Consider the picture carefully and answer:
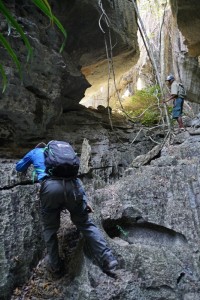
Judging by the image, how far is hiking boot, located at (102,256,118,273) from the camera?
3.96m

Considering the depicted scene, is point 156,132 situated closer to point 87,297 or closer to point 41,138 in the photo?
point 41,138

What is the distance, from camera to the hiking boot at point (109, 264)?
396 centimetres

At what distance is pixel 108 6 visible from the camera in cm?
910

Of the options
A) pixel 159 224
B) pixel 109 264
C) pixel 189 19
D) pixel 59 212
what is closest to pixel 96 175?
pixel 159 224

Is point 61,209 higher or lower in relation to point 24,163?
lower

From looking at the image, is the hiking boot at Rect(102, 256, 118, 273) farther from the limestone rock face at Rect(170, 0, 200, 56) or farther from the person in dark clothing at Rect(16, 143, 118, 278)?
the limestone rock face at Rect(170, 0, 200, 56)

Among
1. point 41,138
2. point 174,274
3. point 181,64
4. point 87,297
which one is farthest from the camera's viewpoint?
point 181,64

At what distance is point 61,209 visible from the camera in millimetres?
4059

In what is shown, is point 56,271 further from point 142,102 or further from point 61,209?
point 142,102

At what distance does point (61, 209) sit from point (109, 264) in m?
0.95

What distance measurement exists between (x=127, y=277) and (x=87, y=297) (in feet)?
1.88

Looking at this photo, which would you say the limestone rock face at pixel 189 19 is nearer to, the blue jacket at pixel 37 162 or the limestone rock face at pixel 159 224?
the limestone rock face at pixel 159 224

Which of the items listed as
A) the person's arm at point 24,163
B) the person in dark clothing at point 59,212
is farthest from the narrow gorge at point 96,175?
the person's arm at point 24,163

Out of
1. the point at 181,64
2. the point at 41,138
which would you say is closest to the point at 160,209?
the point at 41,138
